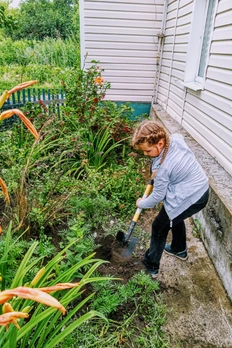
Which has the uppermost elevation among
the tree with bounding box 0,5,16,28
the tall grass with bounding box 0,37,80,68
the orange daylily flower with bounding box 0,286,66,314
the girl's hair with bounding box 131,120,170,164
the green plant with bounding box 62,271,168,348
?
the tree with bounding box 0,5,16,28

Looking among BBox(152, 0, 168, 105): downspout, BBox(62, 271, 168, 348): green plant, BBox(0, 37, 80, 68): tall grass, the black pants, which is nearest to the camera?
BBox(62, 271, 168, 348): green plant

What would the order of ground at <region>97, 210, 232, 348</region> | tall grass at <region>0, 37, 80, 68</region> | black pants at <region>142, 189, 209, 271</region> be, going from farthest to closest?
tall grass at <region>0, 37, 80, 68</region>, black pants at <region>142, 189, 209, 271</region>, ground at <region>97, 210, 232, 348</region>

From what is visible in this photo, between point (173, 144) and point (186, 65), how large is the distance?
8.82 feet

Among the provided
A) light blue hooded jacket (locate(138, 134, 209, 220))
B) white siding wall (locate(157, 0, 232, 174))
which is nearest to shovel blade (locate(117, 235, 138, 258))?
light blue hooded jacket (locate(138, 134, 209, 220))

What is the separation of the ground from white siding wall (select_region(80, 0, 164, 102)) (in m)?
4.32

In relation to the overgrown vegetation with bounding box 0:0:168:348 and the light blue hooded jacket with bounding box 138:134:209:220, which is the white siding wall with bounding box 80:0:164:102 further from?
the light blue hooded jacket with bounding box 138:134:209:220

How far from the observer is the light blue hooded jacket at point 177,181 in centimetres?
205

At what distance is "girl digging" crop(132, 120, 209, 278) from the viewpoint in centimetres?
203

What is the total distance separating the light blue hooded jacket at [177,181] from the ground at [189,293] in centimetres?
64

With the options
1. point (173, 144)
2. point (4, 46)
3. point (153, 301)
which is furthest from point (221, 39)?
point (4, 46)

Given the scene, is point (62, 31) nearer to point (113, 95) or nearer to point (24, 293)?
point (113, 95)

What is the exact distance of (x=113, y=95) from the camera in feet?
21.2

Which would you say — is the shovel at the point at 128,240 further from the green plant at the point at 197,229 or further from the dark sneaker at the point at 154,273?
the green plant at the point at 197,229

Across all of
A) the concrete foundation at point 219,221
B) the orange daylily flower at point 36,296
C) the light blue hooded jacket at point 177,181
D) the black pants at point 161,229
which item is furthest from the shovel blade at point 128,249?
the orange daylily flower at point 36,296
